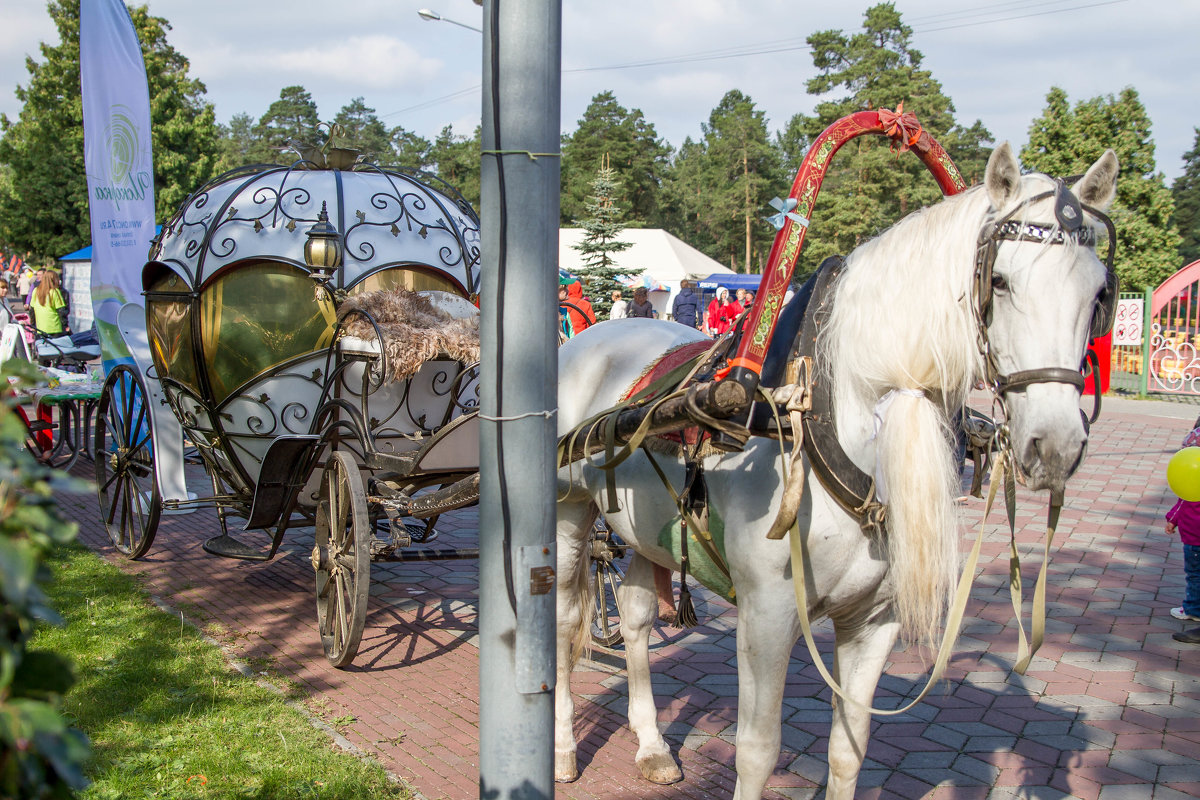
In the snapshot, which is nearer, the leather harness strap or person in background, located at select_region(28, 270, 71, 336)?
the leather harness strap

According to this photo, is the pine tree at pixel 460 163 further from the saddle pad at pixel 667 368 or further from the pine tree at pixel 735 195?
the saddle pad at pixel 667 368

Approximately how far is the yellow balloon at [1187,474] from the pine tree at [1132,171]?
62.0 ft

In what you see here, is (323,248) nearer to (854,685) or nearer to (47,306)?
(854,685)

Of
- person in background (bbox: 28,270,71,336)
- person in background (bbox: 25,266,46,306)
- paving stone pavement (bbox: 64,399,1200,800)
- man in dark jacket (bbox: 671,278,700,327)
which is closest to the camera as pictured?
paving stone pavement (bbox: 64,399,1200,800)

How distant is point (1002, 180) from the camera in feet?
7.30

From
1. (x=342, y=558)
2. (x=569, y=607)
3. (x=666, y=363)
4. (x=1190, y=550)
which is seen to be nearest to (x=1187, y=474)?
(x=1190, y=550)

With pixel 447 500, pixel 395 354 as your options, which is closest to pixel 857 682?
pixel 447 500

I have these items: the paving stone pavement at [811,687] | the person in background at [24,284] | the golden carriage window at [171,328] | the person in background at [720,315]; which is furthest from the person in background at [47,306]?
the person in background at [720,315]

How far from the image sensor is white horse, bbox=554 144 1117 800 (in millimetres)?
2100

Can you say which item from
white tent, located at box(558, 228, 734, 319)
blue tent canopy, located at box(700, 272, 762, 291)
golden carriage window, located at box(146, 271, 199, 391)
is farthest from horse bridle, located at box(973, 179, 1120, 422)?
blue tent canopy, located at box(700, 272, 762, 291)

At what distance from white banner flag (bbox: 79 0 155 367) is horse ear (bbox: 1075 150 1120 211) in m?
8.19

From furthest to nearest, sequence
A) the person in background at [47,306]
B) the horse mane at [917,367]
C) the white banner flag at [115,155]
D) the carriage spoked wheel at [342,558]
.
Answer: the person in background at [47,306], the white banner flag at [115,155], the carriage spoked wheel at [342,558], the horse mane at [917,367]

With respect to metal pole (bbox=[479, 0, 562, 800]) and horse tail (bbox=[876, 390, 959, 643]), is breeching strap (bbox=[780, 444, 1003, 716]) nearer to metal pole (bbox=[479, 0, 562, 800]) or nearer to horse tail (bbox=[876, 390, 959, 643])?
horse tail (bbox=[876, 390, 959, 643])

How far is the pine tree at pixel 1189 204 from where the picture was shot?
55.8 meters
